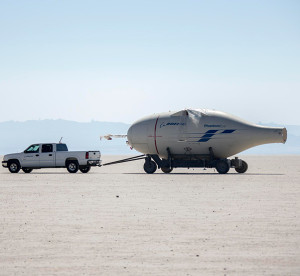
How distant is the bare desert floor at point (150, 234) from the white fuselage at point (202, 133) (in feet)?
51.5

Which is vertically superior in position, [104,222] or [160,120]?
[160,120]

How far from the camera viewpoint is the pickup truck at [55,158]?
38812 millimetres

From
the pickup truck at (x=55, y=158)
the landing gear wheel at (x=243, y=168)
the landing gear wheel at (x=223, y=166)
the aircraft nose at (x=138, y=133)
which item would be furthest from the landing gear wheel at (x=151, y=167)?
the landing gear wheel at (x=243, y=168)

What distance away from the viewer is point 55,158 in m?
38.8

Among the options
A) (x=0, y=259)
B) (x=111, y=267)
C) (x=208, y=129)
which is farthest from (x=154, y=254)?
(x=208, y=129)

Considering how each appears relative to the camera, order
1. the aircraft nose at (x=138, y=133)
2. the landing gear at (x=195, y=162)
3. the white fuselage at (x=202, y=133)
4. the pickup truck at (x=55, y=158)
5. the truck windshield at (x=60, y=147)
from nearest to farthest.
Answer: the white fuselage at (x=202, y=133) → the landing gear at (x=195, y=162) → the pickup truck at (x=55, y=158) → the truck windshield at (x=60, y=147) → the aircraft nose at (x=138, y=133)

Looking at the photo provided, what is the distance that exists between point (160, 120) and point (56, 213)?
23222mm

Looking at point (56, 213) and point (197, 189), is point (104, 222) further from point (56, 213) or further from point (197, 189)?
point (197, 189)

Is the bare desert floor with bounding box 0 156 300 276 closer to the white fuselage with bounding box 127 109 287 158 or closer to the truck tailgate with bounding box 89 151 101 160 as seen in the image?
the white fuselage with bounding box 127 109 287 158

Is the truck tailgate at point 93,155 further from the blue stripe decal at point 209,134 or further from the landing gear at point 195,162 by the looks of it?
the blue stripe decal at point 209,134

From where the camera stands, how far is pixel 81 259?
31.4ft

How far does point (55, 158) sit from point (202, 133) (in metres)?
9.49

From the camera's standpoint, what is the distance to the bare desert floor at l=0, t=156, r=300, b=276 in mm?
9031

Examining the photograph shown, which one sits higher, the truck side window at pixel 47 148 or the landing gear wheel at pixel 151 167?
the truck side window at pixel 47 148
